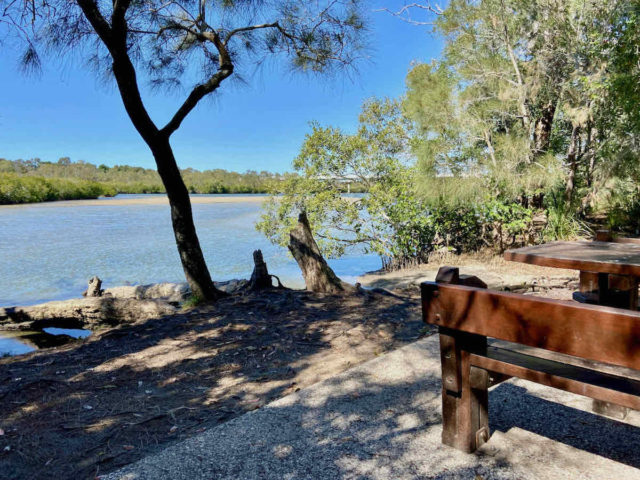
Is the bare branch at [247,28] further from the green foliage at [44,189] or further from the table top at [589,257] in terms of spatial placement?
the green foliage at [44,189]

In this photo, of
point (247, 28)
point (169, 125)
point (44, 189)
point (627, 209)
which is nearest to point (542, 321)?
point (169, 125)

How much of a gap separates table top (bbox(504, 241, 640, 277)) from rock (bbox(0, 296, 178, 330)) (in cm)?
390

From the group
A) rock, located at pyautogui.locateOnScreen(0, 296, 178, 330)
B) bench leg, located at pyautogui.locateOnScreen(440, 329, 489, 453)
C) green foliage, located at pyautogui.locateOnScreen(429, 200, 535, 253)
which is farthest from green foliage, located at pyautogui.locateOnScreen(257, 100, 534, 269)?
bench leg, located at pyautogui.locateOnScreen(440, 329, 489, 453)

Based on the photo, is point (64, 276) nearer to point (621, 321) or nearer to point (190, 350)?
point (190, 350)

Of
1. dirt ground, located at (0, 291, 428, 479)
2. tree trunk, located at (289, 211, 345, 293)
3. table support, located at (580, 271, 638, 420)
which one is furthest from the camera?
tree trunk, located at (289, 211, 345, 293)

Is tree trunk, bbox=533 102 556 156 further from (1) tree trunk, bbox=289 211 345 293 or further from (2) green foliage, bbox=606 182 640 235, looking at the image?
(1) tree trunk, bbox=289 211 345 293

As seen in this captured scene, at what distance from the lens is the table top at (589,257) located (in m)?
1.90

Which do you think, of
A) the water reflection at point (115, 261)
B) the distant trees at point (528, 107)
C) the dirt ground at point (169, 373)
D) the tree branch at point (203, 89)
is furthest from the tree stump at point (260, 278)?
the distant trees at point (528, 107)

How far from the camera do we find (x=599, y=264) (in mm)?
1923

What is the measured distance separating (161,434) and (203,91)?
4.29 metres

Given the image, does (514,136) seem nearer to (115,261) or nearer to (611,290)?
(611,290)

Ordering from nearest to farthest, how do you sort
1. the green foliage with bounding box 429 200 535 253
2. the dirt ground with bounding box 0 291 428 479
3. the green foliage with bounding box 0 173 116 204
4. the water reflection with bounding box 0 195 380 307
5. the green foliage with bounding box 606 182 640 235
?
the dirt ground with bounding box 0 291 428 479, the green foliage with bounding box 429 200 535 253, the green foliage with bounding box 606 182 640 235, the water reflection with bounding box 0 195 380 307, the green foliage with bounding box 0 173 116 204

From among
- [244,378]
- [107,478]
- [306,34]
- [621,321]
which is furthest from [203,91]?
[621,321]

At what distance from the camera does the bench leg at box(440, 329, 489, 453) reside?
1654mm
